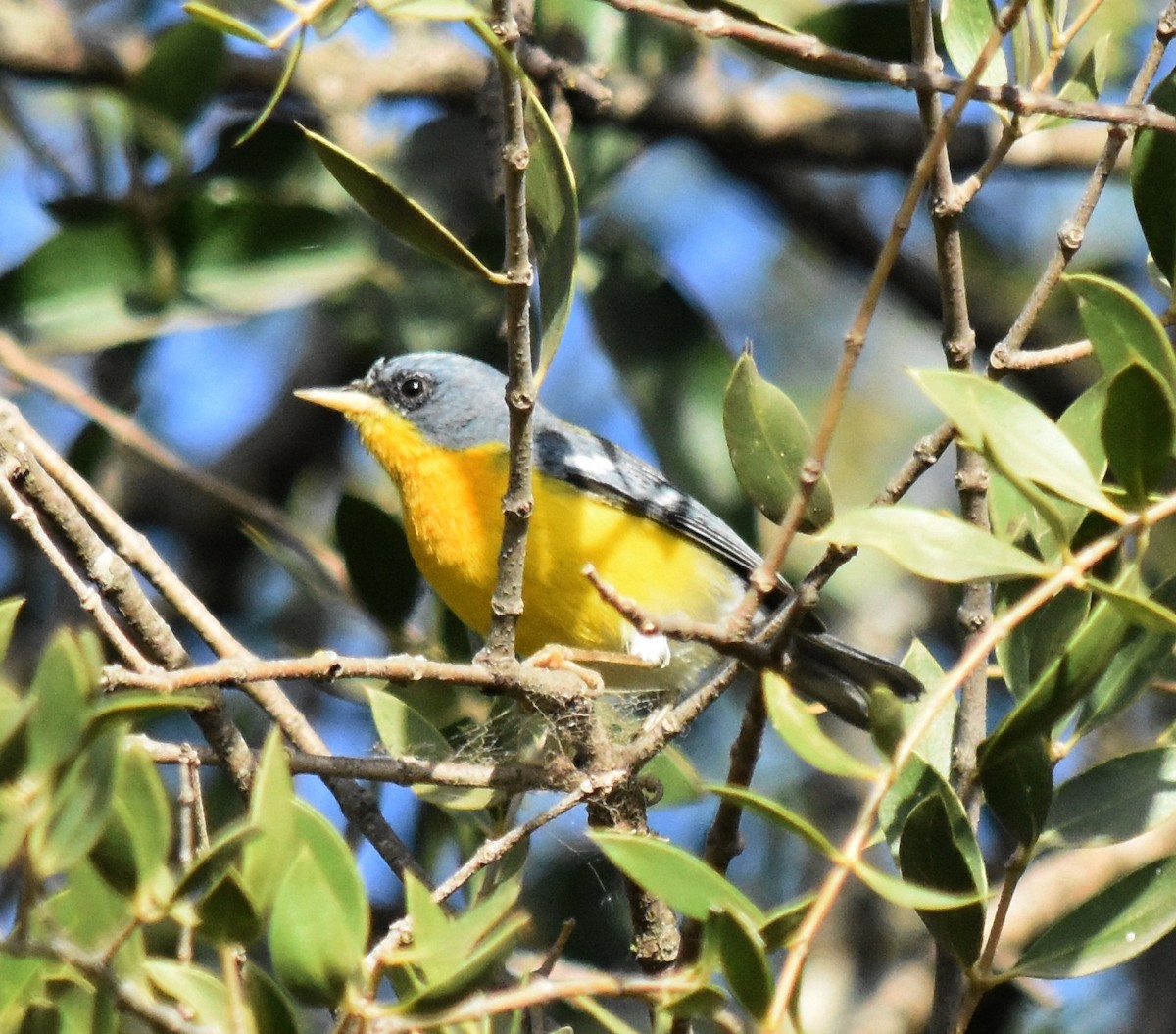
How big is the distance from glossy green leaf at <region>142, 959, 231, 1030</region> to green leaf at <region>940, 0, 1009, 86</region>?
66.4 inches

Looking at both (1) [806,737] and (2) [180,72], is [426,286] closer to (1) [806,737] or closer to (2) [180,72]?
(2) [180,72]

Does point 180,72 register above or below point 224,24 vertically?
below

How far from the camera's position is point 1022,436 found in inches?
65.0

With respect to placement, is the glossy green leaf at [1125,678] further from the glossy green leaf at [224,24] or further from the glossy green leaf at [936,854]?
the glossy green leaf at [224,24]

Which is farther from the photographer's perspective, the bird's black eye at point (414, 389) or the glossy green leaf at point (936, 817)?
the bird's black eye at point (414, 389)

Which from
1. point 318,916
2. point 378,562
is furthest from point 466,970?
point 378,562

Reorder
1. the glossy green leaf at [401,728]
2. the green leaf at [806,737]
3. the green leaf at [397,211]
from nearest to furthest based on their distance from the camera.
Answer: the green leaf at [806,737]
the green leaf at [397,211]
the glossy green leaf at [401,728]

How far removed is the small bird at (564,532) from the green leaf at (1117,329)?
226cm

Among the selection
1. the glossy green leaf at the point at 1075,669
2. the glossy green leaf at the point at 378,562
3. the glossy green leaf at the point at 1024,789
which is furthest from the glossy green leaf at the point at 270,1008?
the glossy green leaf at the point at 378,562

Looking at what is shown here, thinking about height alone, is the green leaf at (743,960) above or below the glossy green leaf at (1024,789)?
above

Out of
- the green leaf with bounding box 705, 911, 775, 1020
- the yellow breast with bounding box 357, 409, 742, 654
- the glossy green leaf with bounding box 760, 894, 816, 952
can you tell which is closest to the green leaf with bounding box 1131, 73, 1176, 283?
the glossy green leaf with bounding box 760, 894, 816, 952

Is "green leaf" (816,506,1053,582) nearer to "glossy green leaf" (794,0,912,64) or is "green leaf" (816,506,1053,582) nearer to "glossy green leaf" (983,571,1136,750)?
"glossy green leaf" (983,571,1136,750)

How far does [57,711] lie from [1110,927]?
1.39 meters

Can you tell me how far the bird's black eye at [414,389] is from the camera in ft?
15.5
